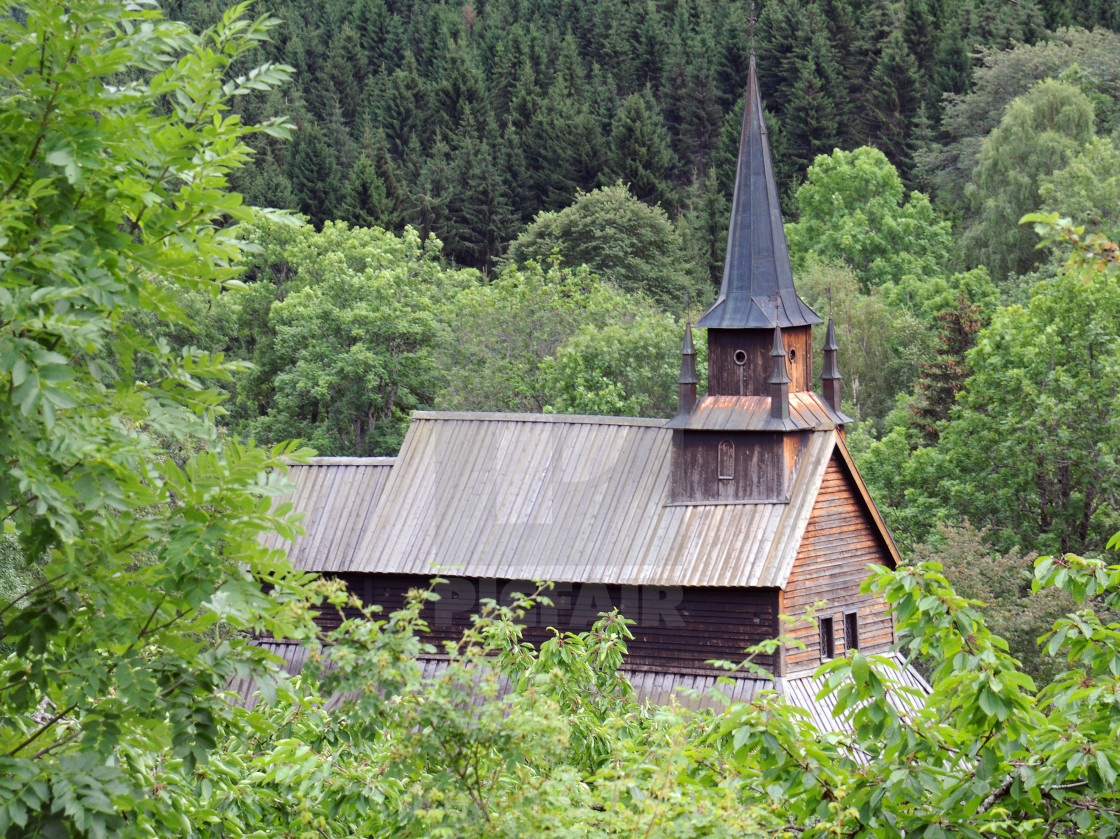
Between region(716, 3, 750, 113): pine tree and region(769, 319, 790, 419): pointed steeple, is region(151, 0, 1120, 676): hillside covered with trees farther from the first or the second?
region(769, 319, 790, 419): pointed steeple

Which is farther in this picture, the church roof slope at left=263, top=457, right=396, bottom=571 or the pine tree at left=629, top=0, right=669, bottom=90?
the pine tree at left=629, top=0, right=669, bottom=90

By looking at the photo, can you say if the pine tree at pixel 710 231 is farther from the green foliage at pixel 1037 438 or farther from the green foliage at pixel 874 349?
the green foliage at pixel 1037 438

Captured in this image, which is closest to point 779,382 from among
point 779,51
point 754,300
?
point 754,300

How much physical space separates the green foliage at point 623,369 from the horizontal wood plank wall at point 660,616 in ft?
38.8

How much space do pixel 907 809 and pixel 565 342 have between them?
102ft

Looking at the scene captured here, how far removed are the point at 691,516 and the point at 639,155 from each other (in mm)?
41685

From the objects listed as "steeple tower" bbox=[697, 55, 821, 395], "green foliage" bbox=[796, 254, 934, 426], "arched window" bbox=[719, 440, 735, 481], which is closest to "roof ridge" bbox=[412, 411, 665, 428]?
"arched window" bbox=[719, 440, 735, 481]

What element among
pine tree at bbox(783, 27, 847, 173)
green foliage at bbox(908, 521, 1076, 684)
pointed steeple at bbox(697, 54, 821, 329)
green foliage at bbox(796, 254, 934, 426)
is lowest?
green foliage at bbox(908, 521, 1076, 684)

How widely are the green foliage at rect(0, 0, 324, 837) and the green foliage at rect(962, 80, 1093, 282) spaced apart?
40858mm

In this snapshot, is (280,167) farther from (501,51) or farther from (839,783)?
(839,783)

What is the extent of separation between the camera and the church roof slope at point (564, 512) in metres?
20.0

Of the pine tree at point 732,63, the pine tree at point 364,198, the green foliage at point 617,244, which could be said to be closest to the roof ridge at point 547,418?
the green foliage at point 617,244

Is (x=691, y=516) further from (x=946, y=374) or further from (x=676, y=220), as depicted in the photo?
(x=676, y=220)

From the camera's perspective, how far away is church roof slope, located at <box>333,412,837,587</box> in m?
20.0
